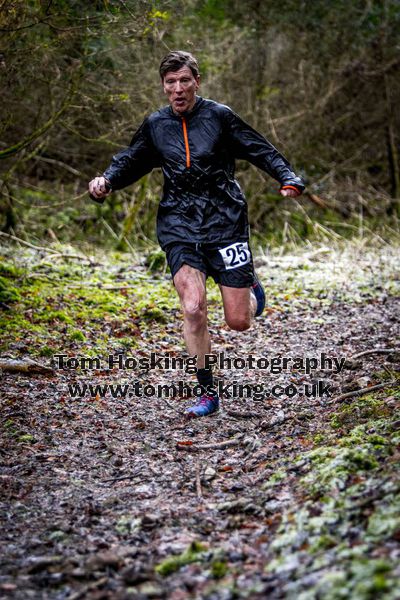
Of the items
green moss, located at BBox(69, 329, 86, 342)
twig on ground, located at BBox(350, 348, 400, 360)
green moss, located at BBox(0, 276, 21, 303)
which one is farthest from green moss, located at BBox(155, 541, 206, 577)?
green moss, located at BBox(0, 276, 21, 303)

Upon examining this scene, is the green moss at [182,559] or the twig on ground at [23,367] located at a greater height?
the twig on ground at [23,367]

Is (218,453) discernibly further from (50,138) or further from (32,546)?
(50,138)

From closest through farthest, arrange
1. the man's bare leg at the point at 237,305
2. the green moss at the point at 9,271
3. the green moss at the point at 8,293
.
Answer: the man's bare leg at the point at 237,305
the green moss at the point at 8,293
the green moss at the point at 9,271

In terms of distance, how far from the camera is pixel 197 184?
15.3ft

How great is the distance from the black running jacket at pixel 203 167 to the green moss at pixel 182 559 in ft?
7.80

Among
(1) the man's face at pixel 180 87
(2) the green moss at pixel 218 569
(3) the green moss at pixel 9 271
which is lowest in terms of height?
(2) the green moss at pixel 218 569

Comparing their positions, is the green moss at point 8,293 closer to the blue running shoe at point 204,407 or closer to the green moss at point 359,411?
the blue running shoe at point 204,407

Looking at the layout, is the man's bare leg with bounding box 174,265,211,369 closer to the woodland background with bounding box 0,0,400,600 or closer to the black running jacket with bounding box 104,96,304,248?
the black running jacket with bounding box 104,96,304,248

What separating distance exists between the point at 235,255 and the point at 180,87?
1234 millimetres

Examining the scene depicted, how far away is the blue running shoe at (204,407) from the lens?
4742 millimetres

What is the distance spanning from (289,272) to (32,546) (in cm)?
711

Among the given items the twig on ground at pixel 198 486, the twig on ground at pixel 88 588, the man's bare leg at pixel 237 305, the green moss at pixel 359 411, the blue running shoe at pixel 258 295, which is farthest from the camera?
the blue running shoe at pixel 258 295

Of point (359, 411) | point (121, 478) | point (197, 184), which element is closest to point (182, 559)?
point (121, 478)

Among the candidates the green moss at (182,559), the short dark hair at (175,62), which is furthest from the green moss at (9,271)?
the green moss at (182,559)
